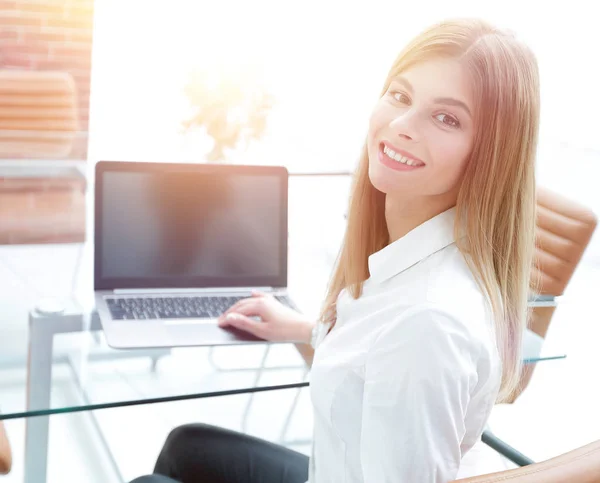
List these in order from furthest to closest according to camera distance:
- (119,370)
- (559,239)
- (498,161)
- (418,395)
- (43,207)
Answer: (43,207) → (559,239) → (119,370) → (498,161) → (418,395)

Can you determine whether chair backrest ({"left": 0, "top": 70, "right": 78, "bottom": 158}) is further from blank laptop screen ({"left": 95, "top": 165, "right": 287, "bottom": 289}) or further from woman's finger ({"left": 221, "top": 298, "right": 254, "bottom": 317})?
woman's finger ({"left": 221, "top": 298, "right": 254, "bottom": 317})

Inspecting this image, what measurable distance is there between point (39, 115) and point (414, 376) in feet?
7.13

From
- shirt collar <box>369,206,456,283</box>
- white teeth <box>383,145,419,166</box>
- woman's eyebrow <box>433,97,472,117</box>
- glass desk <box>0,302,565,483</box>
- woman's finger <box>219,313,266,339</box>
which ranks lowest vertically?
glass desk <box>0,302,565,483</box>

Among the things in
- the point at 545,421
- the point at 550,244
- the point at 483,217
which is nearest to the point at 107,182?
the point at 483,217

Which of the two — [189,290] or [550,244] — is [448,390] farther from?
[550,244]

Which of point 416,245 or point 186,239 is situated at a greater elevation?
point 416,245

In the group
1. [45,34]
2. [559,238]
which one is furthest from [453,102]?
[45,34]

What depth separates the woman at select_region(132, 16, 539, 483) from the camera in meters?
0.85

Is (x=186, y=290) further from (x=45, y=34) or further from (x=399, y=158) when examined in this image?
(x=45, y=34)

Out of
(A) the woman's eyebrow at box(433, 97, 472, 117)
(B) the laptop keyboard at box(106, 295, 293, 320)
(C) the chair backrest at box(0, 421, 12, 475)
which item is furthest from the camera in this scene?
(B) the laptop keyboard at box(106, 295, 293, 320)

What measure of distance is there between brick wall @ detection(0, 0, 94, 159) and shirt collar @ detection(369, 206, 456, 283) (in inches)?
110

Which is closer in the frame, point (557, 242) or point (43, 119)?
point (557, 242)

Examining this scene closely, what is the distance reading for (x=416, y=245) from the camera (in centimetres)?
104

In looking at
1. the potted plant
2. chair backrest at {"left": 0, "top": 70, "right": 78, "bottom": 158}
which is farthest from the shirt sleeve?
chair backrest at {"left": 0, "top": 70, "right": 78, "bottom": 158}
